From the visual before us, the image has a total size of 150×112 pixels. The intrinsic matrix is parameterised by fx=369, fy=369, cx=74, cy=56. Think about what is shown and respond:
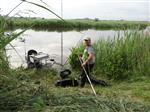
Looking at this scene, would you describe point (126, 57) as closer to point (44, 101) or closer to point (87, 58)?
point (87, 58)

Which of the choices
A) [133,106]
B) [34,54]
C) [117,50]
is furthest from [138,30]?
[133,106]

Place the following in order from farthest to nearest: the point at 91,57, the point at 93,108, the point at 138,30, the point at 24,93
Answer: the point at 138,30, the point at 91,57, the point at 24,93, the point at 93,108

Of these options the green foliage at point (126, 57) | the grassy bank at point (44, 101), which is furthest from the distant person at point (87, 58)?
the grassy bank at point (44, 101)

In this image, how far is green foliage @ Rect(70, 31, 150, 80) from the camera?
35.6 feet

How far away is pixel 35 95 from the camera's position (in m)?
2.35

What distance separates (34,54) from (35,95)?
9213 mm

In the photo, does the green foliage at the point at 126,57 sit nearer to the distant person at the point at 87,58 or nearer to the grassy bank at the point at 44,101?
the distant person at the point at 87,58

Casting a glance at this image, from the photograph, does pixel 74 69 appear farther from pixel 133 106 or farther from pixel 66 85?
pixel 133 106

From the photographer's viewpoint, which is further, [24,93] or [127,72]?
[127,72]

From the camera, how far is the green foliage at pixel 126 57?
1086 cm

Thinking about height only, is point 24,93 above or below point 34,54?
above

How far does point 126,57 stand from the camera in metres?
11.0

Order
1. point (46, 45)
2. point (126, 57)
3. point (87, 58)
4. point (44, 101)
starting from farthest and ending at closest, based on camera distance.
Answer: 1. point (46, 45)
2. point (126, 57)
3. point (87, 58)
4. point (44, 101)

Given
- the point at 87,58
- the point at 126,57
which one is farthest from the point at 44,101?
the point at 126,57
